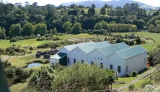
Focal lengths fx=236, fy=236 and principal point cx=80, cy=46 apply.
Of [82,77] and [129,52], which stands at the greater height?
[82,77]

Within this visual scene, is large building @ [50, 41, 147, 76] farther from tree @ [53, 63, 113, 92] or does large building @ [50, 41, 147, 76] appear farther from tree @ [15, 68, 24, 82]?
tree @ [53, 63, 113, 92]

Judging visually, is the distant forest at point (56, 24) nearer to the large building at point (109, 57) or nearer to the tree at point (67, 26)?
the tree at point (67, 26)

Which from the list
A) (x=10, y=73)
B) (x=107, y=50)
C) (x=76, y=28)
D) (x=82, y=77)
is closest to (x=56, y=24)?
(x=76, y=28)

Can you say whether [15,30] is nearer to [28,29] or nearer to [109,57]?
[28,29]

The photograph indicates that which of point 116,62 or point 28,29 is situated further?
point 28,29

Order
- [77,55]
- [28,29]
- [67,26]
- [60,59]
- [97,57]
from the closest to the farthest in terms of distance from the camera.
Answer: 1. [97,57]
2. [77,55]
3. [60,59]
4. [28,29]
5. [67,26]

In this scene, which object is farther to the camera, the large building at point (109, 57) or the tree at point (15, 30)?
the tree at point (15, 30)

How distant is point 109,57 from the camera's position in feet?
50.5

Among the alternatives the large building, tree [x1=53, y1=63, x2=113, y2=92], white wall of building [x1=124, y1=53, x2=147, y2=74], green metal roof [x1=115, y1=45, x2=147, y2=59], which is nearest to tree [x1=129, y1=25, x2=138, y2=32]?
the large building

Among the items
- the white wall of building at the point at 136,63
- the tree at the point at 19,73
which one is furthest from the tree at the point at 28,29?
the tree at the point at 19,73

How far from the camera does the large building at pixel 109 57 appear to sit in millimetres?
15086

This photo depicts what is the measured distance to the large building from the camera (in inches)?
594

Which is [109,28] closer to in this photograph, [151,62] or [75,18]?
[75,18]

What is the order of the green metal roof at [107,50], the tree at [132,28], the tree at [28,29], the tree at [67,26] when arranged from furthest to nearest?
the tree at [67,26] → the tree at [132,28] → the tree at [28,29] → the green metal roof at [107,50]
